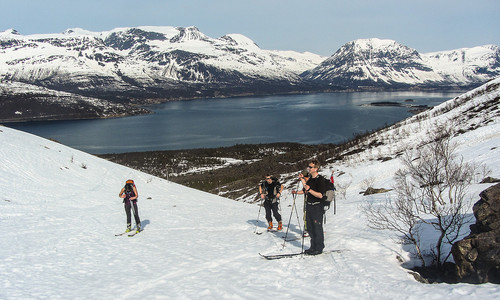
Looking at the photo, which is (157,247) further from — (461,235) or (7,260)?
(461,235)

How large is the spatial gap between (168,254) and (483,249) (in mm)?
8039

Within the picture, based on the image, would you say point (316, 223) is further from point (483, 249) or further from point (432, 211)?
point (432, 211)

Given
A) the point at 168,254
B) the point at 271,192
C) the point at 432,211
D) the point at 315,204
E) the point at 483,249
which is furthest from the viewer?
the point at 271,192

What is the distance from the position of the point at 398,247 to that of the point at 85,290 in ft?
26.8

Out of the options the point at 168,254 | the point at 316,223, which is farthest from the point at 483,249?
the point at 168,254

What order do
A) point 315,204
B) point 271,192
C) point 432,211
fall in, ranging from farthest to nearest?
point 271,192 → point 432,211 → point 315,204

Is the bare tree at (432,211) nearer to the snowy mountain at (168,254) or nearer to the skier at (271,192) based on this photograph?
the snowy mountain at (168,254)

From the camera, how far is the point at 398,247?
898 centimetres

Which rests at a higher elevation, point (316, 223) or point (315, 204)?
point (315, 204)

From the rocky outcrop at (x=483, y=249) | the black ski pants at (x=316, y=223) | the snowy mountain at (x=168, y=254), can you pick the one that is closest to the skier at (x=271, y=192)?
the snowy mountain at (x=168, y=254)

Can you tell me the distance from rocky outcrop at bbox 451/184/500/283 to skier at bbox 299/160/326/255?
3.15m

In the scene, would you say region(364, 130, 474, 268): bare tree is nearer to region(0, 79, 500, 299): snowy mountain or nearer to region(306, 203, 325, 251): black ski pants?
region(0, 79, 500, 299): snowy mountain

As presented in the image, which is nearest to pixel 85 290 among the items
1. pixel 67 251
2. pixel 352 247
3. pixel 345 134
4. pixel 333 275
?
pixel 67 251

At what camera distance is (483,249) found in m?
6.29
